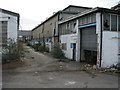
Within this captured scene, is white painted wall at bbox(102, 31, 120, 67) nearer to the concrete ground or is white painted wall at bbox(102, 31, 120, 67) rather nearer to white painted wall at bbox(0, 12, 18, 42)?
the concrete ground

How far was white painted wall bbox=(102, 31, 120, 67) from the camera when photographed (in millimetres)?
10492

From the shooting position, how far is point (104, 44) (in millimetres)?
10477

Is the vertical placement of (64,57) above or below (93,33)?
below

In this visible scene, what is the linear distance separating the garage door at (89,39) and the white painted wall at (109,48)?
110 centimetres

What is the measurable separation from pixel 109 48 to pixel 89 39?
237 cm

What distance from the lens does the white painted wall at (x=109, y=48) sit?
34.4 feet

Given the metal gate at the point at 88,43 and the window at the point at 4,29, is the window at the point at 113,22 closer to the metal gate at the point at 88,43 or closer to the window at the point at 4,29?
the metal gate at the point at 88,43

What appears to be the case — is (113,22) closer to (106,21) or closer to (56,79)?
(106,21)

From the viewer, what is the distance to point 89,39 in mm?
12445

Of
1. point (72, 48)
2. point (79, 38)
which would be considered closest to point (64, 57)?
point (72, 48)

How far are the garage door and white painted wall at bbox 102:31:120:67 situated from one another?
1.10 metres

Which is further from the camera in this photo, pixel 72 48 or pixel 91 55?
pixel 72 48

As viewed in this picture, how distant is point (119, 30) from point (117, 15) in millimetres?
1311

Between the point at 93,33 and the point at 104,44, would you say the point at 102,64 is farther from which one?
the point at 93,33
